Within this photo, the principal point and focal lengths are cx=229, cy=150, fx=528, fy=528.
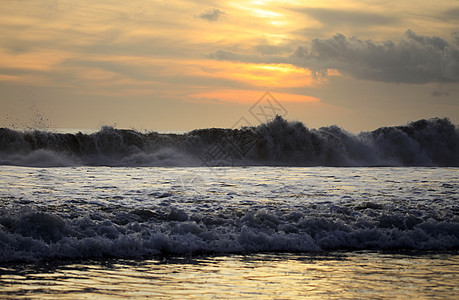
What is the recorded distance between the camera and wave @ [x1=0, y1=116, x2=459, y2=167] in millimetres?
30625

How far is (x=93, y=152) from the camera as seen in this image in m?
32.0

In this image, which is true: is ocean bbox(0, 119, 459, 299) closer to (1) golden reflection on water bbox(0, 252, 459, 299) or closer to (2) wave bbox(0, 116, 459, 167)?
(1) golden reflection on water bbox(0, 252, 459, 299)

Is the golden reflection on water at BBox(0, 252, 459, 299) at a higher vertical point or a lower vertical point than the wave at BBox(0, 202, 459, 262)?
lower

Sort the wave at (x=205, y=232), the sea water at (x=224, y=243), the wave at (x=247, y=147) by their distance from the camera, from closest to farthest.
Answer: the sea water at (x=224, y=243) < the wave at (x=205, y=232) < the wave at (x=247, y=147)

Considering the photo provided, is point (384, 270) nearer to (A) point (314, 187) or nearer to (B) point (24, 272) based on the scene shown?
(B) point (24, 272)

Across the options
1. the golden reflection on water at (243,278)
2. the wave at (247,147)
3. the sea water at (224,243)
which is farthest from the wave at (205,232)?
the wave at (247,147)

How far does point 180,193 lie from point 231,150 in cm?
2223

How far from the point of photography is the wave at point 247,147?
30.6 m

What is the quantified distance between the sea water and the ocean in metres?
0.03

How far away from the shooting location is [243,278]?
7695 millimetres

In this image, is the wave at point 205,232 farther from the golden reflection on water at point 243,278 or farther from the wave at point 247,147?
the wave at point 247,147

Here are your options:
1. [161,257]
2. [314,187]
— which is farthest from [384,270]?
[314,187]

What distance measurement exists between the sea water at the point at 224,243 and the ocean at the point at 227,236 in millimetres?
27

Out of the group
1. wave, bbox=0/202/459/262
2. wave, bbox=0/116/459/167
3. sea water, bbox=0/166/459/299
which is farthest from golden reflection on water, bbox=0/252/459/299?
wave, bbox=0/116/459/167
